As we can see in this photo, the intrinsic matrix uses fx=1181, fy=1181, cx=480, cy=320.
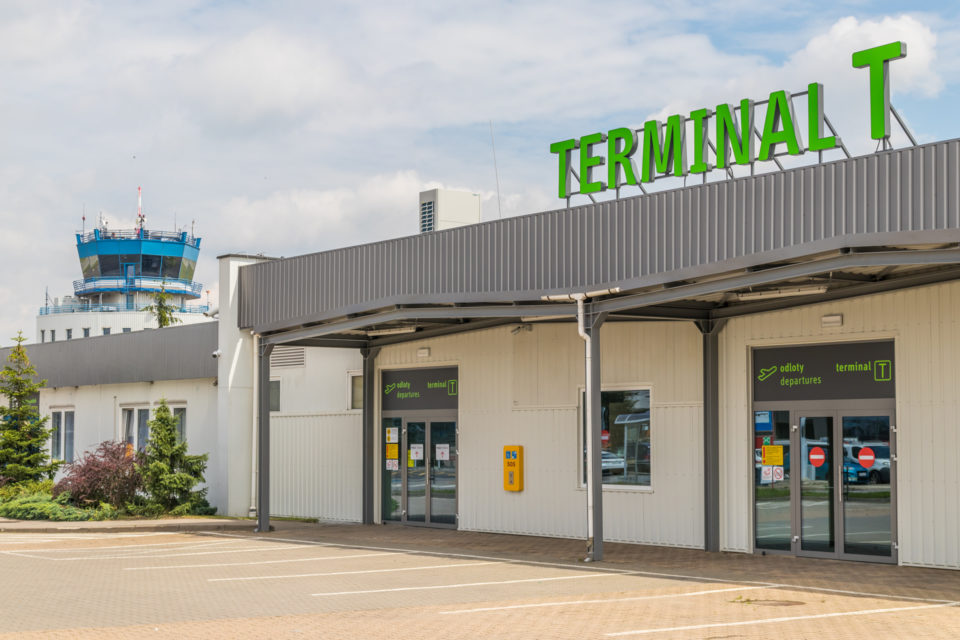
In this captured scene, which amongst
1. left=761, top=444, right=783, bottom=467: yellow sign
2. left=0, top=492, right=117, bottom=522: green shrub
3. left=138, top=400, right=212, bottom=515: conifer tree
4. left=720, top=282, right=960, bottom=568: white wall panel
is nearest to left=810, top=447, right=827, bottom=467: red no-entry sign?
left=761, top=444, right=783, bottom=467: yellow sign

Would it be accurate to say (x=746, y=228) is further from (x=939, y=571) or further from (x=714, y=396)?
(x=939, y=571)

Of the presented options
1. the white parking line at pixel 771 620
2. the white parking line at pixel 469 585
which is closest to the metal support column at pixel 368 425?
the white parking line at pixel 469 585

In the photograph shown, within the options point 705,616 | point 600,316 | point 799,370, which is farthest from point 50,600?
point 799,370

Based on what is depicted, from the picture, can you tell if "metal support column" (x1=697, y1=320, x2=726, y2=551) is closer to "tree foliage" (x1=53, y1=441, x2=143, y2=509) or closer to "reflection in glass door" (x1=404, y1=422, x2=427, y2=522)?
"reflection in glass door" (x1=404, y1=422, x2=427, y2=522)

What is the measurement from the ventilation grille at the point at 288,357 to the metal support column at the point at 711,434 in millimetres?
10365

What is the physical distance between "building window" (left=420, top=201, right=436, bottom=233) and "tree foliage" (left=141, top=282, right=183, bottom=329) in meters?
47.0

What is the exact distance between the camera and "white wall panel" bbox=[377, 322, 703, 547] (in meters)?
18.1

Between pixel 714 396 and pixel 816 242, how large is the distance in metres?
4.94

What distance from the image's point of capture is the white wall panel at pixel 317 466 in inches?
942

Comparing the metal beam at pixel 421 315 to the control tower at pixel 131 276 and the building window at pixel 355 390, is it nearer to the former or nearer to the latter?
the building window at pixel 355 390

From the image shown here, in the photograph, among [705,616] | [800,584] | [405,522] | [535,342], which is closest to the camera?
[705,616]

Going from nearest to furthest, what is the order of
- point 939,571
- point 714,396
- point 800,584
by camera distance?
point 800,584 < point 939,571 < point 714,396

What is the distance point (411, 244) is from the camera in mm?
20844

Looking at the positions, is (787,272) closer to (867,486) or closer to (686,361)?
(867,486)
